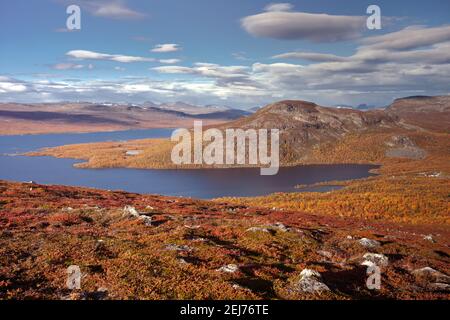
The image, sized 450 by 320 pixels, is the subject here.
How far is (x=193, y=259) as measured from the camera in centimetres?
2122

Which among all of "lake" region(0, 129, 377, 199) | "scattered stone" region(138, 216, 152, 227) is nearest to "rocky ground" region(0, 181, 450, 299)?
"scattered stone" region(138, 216, 152, 227)

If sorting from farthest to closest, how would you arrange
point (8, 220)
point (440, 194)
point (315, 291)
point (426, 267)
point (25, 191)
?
point (440, 194) → point (25, 191) → point (8, 220) → point (426, 267) → point (315, 291)

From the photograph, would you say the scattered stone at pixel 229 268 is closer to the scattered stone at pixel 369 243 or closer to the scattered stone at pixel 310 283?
the scattered stone at pixel 310 283

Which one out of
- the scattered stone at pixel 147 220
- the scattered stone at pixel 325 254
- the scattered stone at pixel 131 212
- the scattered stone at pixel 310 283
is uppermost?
the scattered stone at pixel 131 212

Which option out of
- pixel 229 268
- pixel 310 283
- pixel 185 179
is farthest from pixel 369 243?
pixel 185 179

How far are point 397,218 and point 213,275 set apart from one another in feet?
232

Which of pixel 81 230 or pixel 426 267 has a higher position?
pixel 81 230

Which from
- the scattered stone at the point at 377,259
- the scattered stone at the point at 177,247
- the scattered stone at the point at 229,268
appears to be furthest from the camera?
the scattered stone at the point at 377,259

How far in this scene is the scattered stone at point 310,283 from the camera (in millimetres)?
17516

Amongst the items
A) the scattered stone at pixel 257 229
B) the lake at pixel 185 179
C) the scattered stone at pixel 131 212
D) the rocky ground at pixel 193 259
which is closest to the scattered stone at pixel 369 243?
the rocky ground at pixel 193 259

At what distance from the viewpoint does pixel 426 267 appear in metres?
24.0

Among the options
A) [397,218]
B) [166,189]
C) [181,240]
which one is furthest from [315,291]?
[166,189]

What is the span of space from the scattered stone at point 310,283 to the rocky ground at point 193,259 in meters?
0.05

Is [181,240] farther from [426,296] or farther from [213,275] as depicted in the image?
[426,296]
